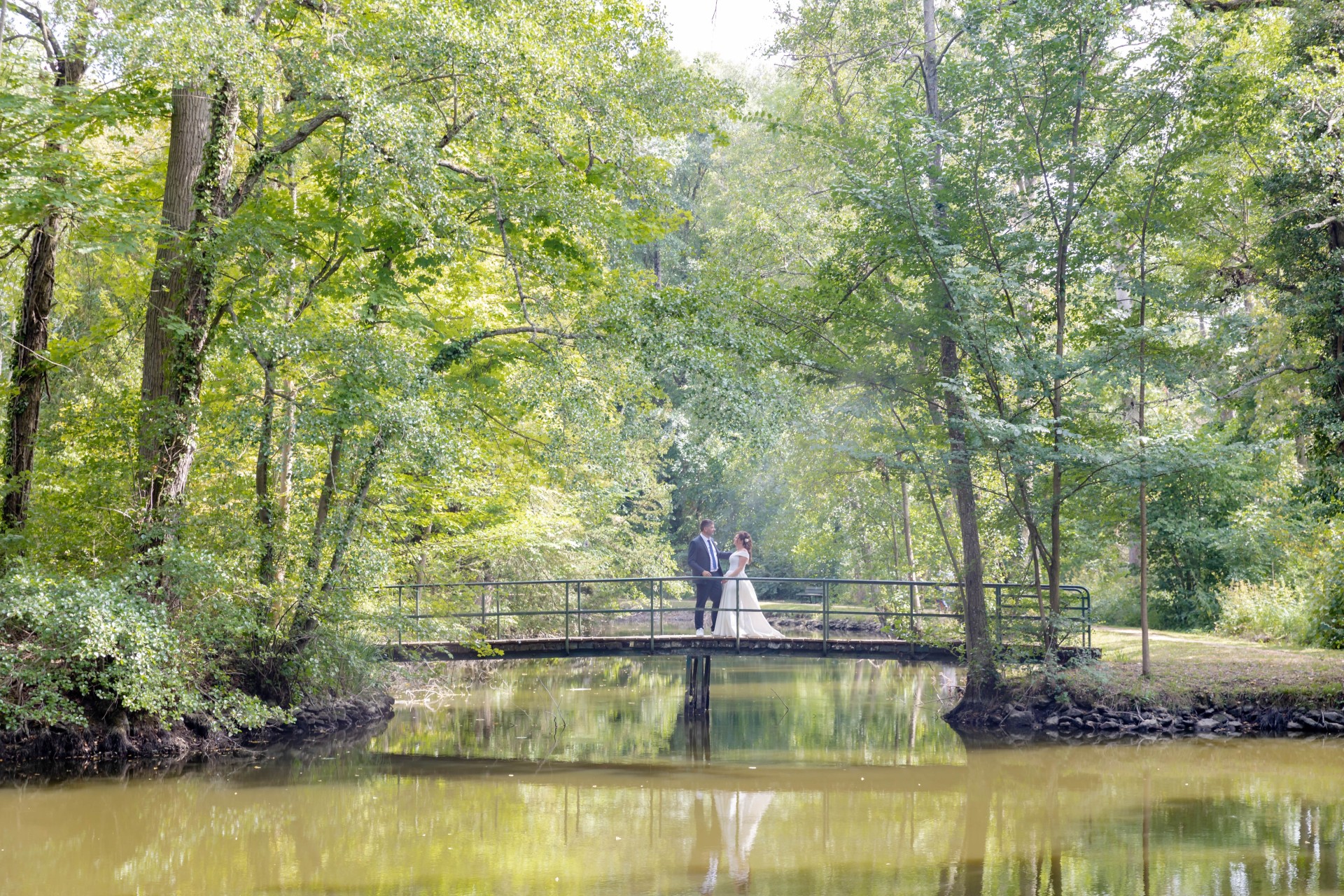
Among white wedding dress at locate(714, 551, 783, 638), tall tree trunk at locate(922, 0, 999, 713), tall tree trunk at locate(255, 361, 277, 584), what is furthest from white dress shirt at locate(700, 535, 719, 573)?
tall tree trunk at locate(255, 361, 277, 584)

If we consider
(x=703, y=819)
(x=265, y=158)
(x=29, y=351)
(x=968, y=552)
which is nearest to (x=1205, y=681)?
(x=968, y=552)

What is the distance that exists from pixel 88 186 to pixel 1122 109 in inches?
434

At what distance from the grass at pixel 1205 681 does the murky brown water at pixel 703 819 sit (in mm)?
665

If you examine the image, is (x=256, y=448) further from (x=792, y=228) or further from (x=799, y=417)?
(x=792, y=228)

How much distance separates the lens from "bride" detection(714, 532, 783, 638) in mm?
15020

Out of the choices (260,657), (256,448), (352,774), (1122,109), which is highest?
(1122,109)

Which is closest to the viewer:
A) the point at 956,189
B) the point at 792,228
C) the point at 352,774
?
the point at 352,774

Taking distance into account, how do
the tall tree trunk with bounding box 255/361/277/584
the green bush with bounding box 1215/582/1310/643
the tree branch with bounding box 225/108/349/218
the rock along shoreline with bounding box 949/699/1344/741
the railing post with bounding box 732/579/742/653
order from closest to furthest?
the tall tree trunk with bounding box 255/361/277/584, the tree branch with bounding box 225/108/349/218, the rock along shoreline with bounding box 949/699/1344/741, the railing post with bounding box 732/579/742/653, the green bush with bounding box 1215/582/1310/643

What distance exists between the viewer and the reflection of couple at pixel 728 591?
15.1 m

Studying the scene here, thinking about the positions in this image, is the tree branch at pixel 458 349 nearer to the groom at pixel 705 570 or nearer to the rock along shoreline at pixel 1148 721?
the groom at pixel 705 570

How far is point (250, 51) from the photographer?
954 cm

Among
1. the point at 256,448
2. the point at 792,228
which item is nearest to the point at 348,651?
the point at 256,448

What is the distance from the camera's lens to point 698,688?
15898 millimetres

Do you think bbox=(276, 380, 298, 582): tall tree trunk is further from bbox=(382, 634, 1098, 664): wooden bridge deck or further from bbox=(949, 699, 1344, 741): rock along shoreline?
bbox=(949, 699, 1344, 741): rock along shoreline
